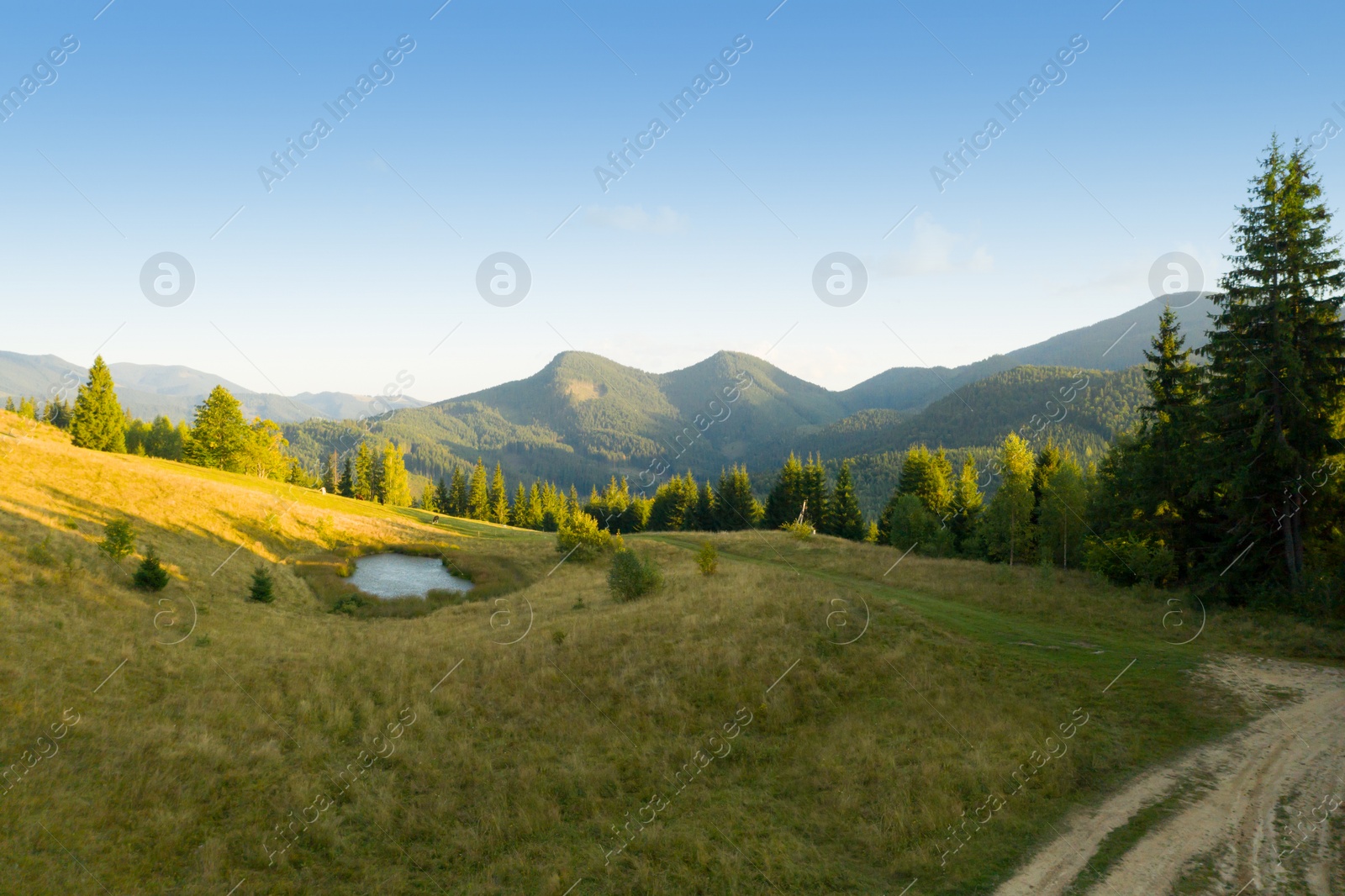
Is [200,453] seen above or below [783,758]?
above

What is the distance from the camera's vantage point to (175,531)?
34.4m

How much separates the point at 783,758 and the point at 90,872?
12.8 meters

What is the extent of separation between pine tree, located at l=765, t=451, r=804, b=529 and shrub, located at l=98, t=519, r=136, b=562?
213ft

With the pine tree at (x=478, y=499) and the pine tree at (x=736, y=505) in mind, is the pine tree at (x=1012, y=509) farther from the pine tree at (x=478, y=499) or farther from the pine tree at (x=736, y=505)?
the pine tree at (x=478, y=499)

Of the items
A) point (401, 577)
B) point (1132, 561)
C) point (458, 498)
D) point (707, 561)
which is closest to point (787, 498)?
point (707, 561)

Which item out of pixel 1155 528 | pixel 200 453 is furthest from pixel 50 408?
pixel 1155 528

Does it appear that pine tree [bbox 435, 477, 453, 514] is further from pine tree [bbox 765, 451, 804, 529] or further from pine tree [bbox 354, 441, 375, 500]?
pine tree [bbox 765, 451, 804, 529]

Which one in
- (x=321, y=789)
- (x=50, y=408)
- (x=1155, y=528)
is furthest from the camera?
(x=50, y=408)

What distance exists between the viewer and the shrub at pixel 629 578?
31281 millimetres

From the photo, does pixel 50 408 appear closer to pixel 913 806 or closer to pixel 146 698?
pixel 146 698

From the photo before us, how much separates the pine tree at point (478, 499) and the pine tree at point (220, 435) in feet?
124

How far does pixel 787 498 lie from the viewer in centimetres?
7988

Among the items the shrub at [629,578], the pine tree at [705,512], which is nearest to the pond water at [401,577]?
the shrub at [629,578]

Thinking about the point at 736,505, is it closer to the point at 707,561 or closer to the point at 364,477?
the point at 707,561
